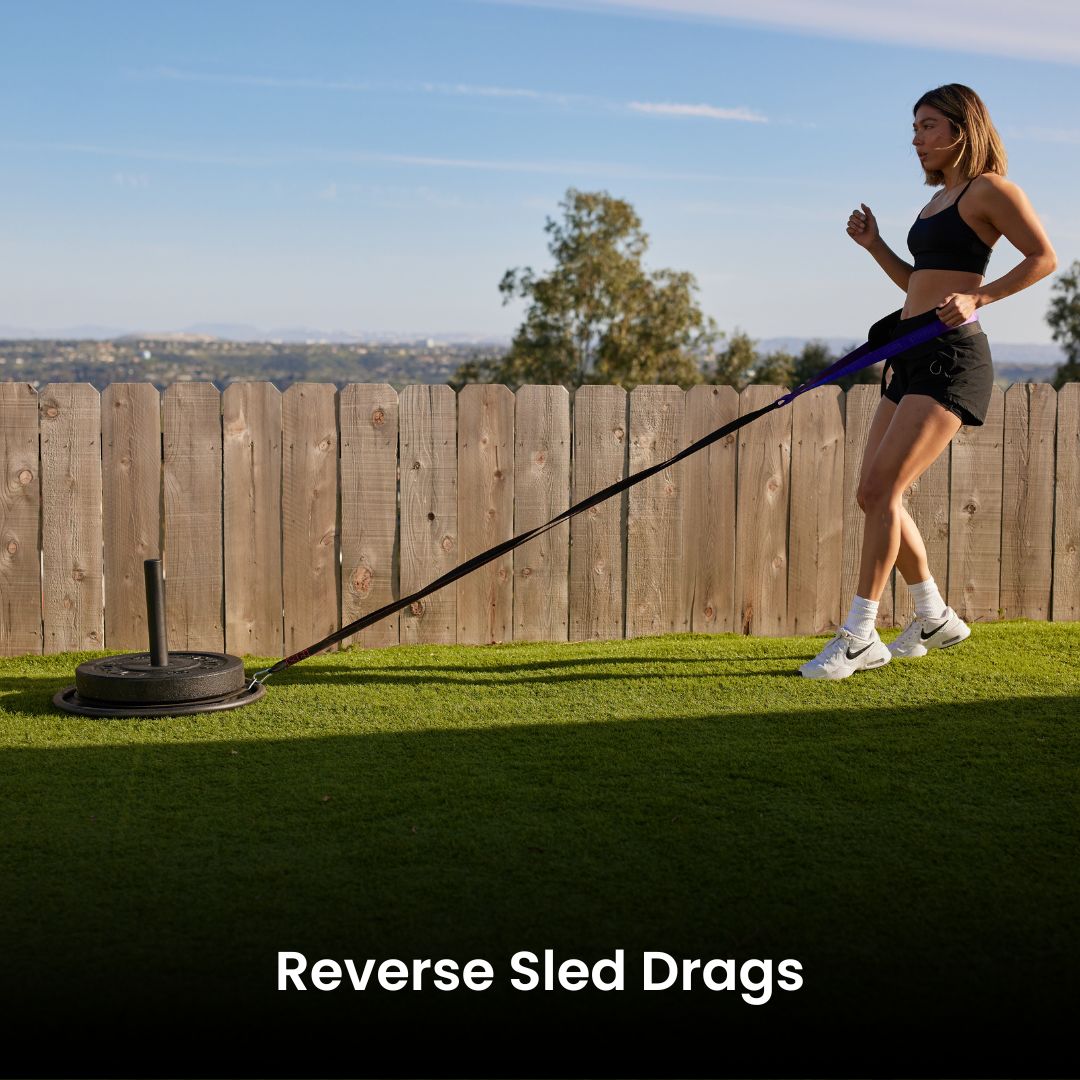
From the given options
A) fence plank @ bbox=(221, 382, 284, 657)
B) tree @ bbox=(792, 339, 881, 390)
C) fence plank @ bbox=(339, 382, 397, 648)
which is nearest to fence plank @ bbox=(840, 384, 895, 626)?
fence plank @ bbox=(339, 382, 397, 648)

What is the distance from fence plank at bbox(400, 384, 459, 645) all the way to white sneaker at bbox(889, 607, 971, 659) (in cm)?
199

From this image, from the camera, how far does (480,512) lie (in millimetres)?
5730

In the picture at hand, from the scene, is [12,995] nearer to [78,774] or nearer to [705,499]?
[78,774]

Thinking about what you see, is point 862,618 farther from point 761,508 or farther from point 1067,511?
point 1067,511

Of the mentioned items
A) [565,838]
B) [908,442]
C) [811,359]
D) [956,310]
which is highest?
[811,359]

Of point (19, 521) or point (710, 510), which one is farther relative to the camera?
point (710, 510)

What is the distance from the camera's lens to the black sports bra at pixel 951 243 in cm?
444

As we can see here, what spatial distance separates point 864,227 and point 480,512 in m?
2.07

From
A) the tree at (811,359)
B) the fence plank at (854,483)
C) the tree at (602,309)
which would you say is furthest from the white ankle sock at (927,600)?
the tree at (811,359)

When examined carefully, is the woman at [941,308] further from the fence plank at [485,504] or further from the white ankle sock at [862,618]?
the fence plank at [485,504]

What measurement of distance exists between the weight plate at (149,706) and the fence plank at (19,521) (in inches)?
46.2

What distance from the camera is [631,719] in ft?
13.9

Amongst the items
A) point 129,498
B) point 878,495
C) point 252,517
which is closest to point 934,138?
point 878,495

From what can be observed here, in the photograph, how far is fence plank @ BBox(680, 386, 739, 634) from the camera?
5.90m
